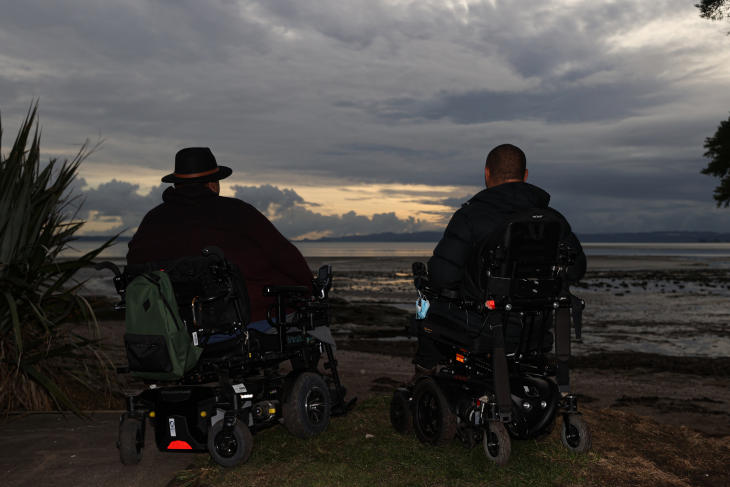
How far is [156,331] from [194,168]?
1281 mm

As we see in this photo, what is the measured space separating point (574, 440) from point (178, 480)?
2.63 meters

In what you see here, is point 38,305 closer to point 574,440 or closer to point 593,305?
point 574,440

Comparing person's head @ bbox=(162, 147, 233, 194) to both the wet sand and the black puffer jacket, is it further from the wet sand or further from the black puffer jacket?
the wet sand

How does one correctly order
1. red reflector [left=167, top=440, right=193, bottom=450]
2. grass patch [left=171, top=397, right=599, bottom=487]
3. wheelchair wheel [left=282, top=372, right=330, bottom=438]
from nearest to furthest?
grass patch [left=171, top=397, right=599, bottom=487] → red reflector [left=167, top=440, right=193, bottom=450] → wheelchair wheel [left=282, top=372, right=330, bottom=438]

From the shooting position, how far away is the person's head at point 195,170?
4234mm

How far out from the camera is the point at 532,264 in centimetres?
360

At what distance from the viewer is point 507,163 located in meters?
3.95

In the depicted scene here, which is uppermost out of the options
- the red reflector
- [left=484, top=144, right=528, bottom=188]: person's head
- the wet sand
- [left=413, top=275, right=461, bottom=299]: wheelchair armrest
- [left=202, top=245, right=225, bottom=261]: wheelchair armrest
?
[left=484, top=144, right=528, bottom=188]: person's head

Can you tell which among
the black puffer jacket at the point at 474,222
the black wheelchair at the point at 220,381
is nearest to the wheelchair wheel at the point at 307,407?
Answer: the black wheelchair at the point at 220,381

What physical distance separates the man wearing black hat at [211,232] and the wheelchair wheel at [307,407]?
508mm

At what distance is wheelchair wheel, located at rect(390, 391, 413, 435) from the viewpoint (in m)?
4.45

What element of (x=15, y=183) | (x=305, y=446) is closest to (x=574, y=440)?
(x=305, y=446)

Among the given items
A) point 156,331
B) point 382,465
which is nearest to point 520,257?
point 382,465

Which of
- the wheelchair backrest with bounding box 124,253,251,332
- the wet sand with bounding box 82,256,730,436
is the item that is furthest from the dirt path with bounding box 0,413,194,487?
the wet sand with bounding box 82,256,730,436
